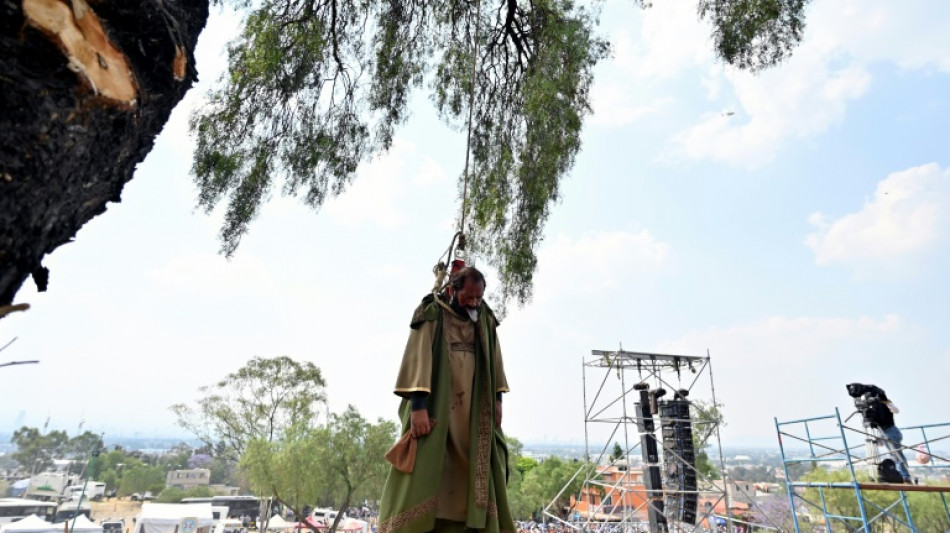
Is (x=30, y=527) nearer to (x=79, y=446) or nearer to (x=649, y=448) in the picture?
(x=649, y=448)

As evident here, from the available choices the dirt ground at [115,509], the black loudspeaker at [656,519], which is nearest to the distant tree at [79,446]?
the dirt ground at [115,509]

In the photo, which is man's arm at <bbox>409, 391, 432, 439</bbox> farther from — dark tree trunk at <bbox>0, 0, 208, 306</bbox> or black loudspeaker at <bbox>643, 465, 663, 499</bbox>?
black loudspeaker at <bbox>643, 465, 663, 499</bbox>

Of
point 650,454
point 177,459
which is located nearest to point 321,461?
point 650,454

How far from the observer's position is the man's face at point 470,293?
2.43 meters

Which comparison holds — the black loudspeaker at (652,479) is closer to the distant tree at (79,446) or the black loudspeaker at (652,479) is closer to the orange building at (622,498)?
the orange building at (622,498)

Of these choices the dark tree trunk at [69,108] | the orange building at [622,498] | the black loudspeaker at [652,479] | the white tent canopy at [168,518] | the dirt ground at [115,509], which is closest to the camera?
the dark tree trunk at [69,108]

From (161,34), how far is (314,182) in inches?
113

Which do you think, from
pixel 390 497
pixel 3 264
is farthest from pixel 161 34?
pixel 390 497

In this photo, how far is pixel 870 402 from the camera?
20.1 ft

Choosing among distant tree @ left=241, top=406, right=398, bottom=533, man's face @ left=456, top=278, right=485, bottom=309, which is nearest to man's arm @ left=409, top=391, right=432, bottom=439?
man's face @ left=456, top=278, right=485, bottom=309

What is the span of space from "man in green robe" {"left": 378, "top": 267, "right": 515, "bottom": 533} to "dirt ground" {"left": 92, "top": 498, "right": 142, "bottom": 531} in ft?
135

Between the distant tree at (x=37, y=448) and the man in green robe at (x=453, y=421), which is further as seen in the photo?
the distant tree at (x=37, y=448)

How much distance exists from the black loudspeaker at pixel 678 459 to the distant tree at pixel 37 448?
152 feet

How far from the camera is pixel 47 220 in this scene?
1208mm
